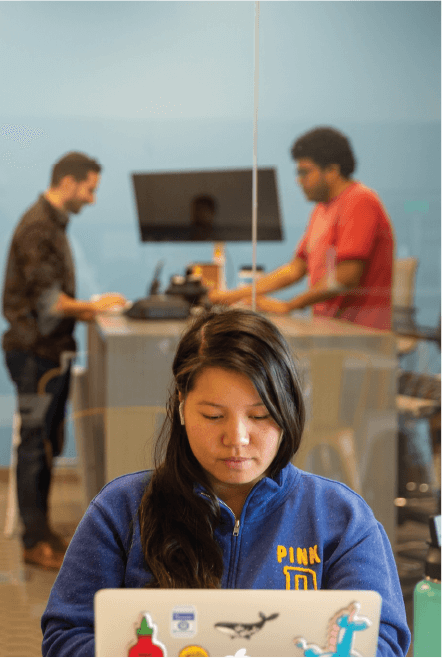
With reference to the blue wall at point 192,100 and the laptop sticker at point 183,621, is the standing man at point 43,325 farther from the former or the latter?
the laptop sticker at point 183,621

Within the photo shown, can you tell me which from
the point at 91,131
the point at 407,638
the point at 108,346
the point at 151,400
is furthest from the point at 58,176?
the point at 407,638

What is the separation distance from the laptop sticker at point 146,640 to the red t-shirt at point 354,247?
62.1 inches

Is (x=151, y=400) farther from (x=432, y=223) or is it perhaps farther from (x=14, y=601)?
(x=432, y=223)

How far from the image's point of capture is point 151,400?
7.30 feet

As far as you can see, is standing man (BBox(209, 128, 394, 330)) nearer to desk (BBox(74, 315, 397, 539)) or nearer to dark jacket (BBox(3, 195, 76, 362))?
desk (BBox(74, 315, 397, 539))

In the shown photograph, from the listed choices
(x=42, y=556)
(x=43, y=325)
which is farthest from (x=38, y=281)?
(x=42, y=556)

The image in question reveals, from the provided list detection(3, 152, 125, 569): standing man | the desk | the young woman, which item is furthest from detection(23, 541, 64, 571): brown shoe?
the young woman

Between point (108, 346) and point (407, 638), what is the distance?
1.32m

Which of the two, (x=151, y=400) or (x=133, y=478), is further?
(x=151, y=400)

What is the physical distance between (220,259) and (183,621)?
4.97 feet

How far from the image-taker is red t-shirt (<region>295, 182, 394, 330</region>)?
2260 mm

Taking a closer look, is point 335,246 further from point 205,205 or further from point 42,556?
point 42,556

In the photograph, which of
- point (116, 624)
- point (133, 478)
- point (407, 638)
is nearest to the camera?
point (116, 624)

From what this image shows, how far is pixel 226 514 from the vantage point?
113 centimetres
